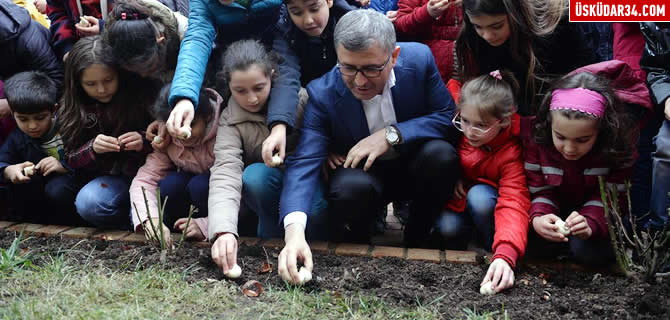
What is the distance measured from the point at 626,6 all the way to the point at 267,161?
2030 millimetres

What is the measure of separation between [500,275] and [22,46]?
3.10 metres

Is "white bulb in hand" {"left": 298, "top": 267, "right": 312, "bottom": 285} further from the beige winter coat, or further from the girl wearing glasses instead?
the girl wearing glasses

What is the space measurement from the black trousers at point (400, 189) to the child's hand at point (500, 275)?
0.58 meters

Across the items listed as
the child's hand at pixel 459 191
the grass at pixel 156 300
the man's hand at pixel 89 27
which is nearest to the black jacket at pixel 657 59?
the child's hand at pixel 459 191

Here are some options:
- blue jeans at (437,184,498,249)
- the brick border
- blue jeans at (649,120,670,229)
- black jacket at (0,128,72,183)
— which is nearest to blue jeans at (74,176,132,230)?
the brick border

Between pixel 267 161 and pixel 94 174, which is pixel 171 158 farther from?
pixel 267 161

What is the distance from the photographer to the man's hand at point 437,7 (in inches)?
136

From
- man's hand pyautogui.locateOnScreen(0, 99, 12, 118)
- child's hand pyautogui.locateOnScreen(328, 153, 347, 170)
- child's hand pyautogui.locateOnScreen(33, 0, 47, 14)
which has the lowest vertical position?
child's hand pyautogui.locateOnScreen(328, 153, 347, 170)

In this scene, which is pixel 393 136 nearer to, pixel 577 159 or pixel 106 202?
pixel 577 159

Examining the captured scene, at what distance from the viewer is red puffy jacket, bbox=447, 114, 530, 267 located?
8.66 ft

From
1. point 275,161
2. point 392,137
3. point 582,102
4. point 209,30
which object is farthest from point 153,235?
point 582,102

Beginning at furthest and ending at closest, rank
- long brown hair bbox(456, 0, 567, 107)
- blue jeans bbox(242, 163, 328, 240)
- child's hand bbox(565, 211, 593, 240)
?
blue jeans bbox(242, 163, 328, 240) < long brown hair bbox(456, 0, 567, 107) < child's hand bbox(565, 211, 593, 240)

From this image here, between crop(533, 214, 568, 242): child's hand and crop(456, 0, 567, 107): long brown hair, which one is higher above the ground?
crop(456, 0, 567, 107): long brown hair

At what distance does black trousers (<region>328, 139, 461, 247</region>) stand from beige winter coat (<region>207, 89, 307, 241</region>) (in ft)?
1.42
